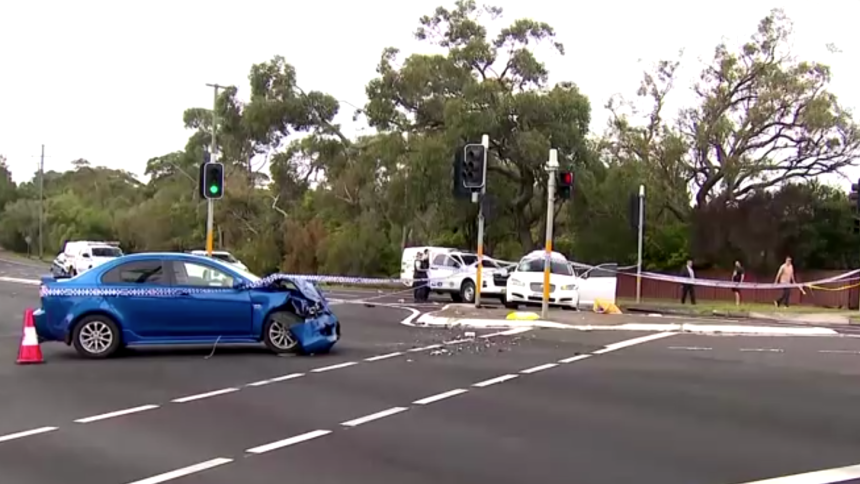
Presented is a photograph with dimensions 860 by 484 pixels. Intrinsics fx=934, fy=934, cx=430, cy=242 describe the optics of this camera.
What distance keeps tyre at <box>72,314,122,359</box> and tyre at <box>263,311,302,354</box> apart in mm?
2196

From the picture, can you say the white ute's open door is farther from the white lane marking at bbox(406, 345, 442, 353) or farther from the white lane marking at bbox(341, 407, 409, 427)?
the white lane marking at bbox(341, 407, 409, 427)

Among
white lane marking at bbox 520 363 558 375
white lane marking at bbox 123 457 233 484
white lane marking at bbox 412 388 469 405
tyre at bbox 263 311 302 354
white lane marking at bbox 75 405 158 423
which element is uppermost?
tyre at bbox 263 311 302 354

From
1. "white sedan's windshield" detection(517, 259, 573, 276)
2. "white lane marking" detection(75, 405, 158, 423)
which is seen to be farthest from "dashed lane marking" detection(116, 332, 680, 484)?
"white sedan's windshield" detection(517, 259, 573, 276)

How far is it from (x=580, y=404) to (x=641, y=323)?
11.2m

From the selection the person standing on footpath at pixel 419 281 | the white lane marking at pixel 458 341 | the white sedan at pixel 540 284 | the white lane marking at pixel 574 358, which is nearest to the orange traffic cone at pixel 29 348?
the white lane marking at pixel 458 341

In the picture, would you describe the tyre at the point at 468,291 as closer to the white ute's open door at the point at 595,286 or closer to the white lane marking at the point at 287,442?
the white ute's open door at the point at 595,286

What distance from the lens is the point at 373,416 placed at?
9469mm

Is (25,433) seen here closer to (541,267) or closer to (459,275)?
(541,267)

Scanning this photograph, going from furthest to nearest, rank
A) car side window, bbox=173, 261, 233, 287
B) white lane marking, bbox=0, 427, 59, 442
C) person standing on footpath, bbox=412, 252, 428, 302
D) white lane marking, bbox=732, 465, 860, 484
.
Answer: person standing on footpath, bbox=412, 252, 428, 302, car side window, bbox=173, 261, 233, 287, white lane marking, bbox=0, 427, 59, 442, white lane marking, bbox=732, 465, 860, 484

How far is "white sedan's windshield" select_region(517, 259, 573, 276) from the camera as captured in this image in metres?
27.1

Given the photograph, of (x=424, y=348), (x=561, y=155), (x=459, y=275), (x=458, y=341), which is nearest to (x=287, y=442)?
(x=424, y=348)

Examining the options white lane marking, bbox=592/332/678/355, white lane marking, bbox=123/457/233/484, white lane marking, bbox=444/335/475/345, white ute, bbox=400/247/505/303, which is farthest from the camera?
white ute, bbox=400/247/505/303

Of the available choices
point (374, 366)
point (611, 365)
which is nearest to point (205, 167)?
point (374, 366)

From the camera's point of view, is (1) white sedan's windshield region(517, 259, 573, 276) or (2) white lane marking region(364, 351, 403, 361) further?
(1) white sedan's windshield region(517, 259, 573, 276)
